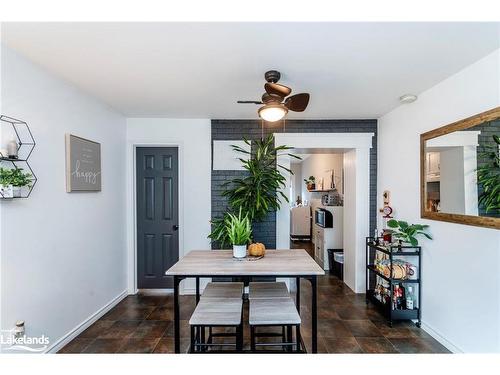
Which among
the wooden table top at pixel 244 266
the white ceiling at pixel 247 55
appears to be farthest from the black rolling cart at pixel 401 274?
the white ceiling at pixel 247 55

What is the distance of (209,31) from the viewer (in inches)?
65.7

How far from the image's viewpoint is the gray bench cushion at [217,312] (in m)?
1.86

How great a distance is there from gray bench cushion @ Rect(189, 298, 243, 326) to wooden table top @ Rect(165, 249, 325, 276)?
312 millimetres

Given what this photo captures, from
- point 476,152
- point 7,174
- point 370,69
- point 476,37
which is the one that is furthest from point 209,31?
point 476,152

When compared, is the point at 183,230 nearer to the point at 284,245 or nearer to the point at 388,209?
the point at 284,245

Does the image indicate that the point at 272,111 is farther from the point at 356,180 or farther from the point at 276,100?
the point at 356,180

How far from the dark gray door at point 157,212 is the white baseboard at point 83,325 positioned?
1.50ft

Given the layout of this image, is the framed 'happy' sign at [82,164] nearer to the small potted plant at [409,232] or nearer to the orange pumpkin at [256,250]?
the orange pumpkin at [256,250]

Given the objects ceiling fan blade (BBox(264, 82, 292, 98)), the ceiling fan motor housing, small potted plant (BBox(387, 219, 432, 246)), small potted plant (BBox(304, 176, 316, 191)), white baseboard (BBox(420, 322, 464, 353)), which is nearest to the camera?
ceiling fan blade (BBox(264, 82, 292, 98))

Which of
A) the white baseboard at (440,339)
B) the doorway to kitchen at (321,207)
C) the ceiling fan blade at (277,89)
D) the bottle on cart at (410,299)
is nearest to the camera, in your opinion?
the ceiling fan blade at (277,89)

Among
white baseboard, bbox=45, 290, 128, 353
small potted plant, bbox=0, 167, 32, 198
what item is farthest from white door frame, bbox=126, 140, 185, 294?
small potted plant, bbox=0, 167, 32, 198

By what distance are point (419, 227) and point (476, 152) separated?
38.2 inches

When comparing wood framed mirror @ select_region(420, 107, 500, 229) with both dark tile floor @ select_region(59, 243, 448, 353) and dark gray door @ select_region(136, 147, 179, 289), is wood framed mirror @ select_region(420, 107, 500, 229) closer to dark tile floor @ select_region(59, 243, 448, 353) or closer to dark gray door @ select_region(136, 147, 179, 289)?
dark tile floor @ select_region(59, 243, 448, 353)

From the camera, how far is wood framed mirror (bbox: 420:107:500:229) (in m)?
1.94
